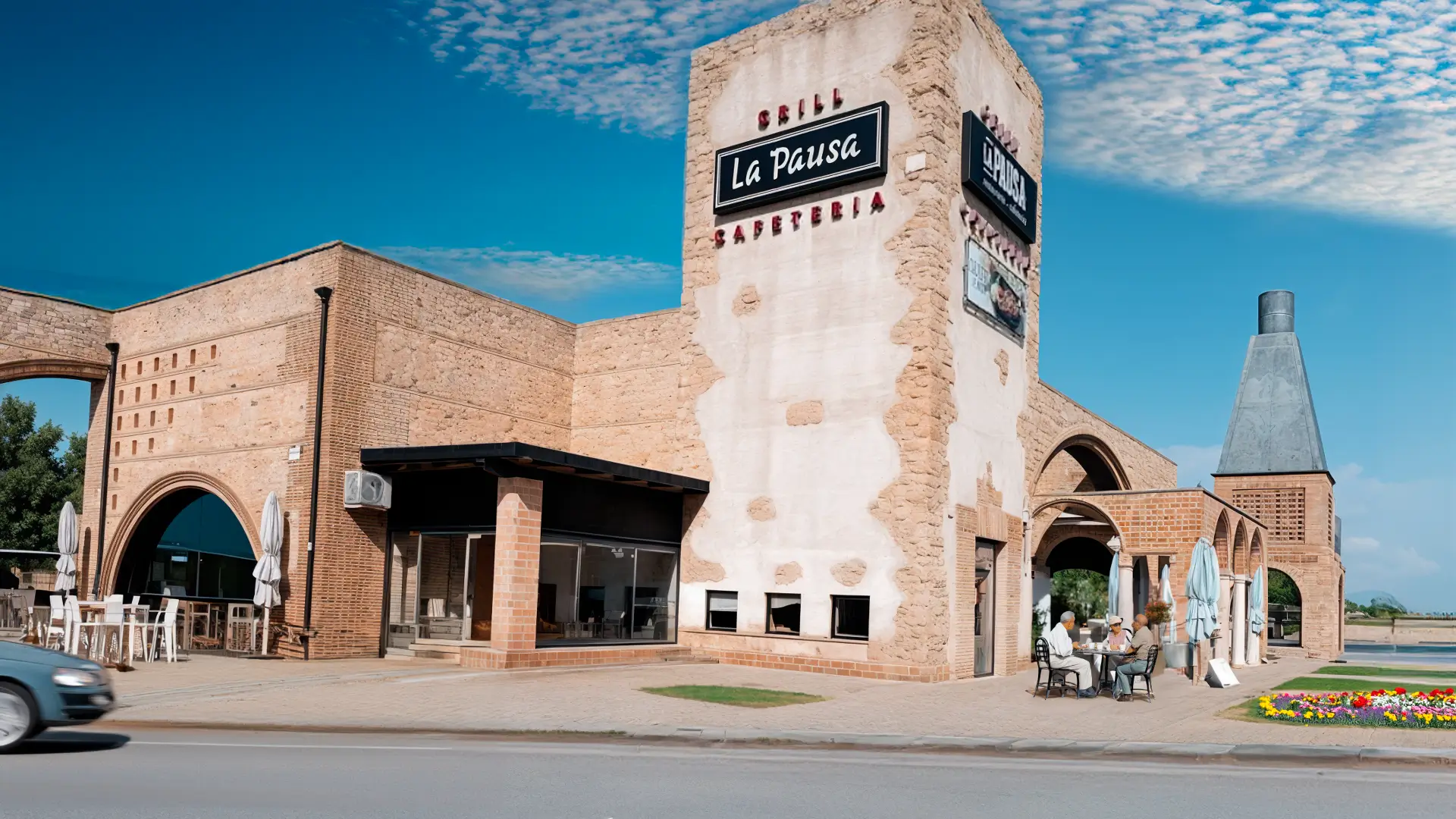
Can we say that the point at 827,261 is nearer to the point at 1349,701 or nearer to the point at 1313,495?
the point at 1349,701

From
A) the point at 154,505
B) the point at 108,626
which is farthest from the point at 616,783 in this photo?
the point at 154,505

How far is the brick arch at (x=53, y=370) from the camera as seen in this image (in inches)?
994

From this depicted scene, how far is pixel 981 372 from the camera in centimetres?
2336

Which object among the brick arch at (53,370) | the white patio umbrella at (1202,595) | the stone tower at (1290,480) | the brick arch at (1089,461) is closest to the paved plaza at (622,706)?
the white patio umbrella at (1202,595)

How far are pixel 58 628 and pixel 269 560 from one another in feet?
10.9

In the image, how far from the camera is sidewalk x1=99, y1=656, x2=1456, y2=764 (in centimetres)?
1246

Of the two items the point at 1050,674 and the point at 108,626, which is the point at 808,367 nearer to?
the point at 1050,674

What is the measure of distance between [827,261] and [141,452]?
1514 cm

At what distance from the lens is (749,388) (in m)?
23.6

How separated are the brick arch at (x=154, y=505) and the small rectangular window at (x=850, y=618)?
10709mm

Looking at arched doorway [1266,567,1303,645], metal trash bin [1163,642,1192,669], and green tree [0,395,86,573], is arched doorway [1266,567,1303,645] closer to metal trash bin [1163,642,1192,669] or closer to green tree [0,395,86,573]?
metal trash bin [1163,642,1192,669]

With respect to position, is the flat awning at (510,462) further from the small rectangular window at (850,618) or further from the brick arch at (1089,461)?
the brick arch at (1089,461)

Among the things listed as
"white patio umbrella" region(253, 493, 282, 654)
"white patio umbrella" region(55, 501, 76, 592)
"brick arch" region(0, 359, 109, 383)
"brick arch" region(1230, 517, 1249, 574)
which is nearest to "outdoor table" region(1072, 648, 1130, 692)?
"white patio umbrella" region(253, 493, 282, 654)

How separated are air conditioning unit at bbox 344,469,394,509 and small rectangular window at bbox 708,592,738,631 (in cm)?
659
